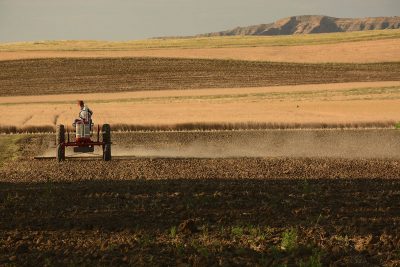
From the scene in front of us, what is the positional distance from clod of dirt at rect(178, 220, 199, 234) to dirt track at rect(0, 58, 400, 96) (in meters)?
36.9

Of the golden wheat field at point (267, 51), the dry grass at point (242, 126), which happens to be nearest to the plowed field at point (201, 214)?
the dry grass at point (242, 126)

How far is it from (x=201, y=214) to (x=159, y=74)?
136 feet

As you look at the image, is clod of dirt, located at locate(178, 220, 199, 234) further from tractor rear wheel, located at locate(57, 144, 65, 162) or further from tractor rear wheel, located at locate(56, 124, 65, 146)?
tractor rear wheel, located at locate(57, 144, 65, 162)

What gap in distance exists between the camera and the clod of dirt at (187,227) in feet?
33.9

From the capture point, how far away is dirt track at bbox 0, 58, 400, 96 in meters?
48.4

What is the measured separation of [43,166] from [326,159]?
7.95 m

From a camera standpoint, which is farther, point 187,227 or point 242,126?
point 242,126

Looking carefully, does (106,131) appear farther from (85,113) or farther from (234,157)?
(234,157)

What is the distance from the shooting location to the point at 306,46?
66812 millimetres

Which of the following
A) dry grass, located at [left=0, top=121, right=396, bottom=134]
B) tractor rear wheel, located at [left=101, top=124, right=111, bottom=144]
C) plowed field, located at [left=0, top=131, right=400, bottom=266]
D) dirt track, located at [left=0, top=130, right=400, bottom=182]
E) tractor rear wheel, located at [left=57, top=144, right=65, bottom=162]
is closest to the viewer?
plowed field, located at [left=0, top=131, right=400, bottom=266]

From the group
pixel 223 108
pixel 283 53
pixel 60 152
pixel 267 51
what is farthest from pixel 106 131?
pixel 267 51

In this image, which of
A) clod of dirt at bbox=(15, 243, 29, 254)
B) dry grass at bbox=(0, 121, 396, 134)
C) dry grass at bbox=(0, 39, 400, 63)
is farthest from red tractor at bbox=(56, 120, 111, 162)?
dry grass at bbox=(0, 39, 400, 63)

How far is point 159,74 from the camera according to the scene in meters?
52.6

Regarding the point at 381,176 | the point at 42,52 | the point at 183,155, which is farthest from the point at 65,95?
the point at 381,176
